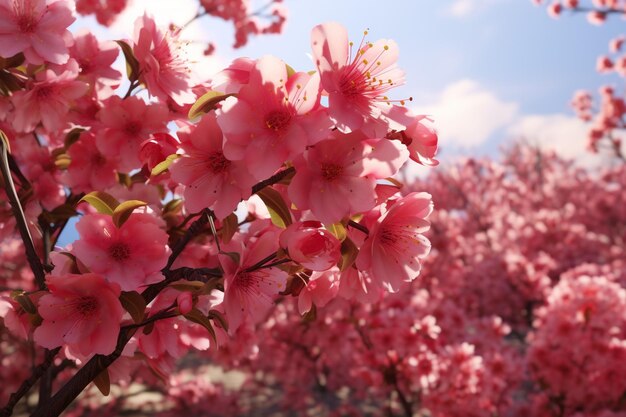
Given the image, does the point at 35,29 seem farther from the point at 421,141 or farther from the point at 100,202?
the point at 421,141

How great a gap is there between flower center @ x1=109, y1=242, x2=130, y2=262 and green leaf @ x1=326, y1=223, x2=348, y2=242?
47 centimetres

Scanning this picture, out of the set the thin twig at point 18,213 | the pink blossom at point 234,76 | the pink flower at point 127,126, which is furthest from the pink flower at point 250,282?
the pink flower at point 127,126

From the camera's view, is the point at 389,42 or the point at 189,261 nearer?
the point at 389,42

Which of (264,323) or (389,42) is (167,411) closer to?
(264,323)

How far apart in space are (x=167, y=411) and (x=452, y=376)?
4431mm

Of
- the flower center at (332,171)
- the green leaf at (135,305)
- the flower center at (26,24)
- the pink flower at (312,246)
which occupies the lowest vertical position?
the green leaf at (135,305)

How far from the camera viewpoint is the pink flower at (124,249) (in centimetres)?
104

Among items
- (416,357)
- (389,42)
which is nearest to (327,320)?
(416,357)

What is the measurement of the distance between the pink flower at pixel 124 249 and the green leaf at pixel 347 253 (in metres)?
0.42

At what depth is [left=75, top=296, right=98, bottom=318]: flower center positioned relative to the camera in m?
1.07

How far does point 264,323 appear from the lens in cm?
591

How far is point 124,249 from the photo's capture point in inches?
42.7

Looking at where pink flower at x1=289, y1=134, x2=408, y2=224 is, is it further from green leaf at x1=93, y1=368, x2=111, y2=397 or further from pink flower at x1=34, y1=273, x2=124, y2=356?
green leaf at x1=93, y1=368, x2=111, y2=397

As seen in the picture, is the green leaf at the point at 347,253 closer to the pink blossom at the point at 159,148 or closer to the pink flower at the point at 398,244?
the pink flower at the point at 398,244
